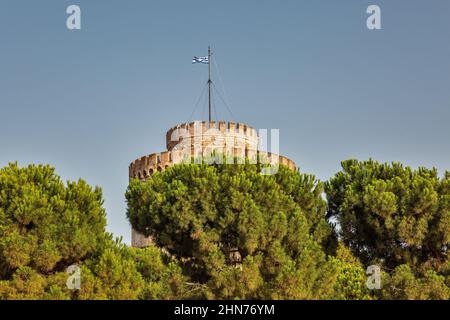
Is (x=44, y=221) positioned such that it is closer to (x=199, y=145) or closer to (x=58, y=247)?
(x=58, y=247)

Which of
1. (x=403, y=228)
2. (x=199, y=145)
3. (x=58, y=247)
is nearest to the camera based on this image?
(x=58, y=247)

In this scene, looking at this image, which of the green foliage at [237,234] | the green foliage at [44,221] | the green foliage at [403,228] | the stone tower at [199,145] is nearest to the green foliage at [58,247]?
the green foliage at [44,221]

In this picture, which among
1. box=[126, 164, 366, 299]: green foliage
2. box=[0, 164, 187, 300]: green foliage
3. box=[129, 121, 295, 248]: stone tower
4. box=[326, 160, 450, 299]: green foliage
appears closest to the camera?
box=[0, 164, 187, 300]: green foliage

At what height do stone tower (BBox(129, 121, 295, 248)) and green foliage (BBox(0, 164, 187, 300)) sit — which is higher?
stone tower (BBox(129, 121, 295, 248))

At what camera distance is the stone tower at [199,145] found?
1243 inches

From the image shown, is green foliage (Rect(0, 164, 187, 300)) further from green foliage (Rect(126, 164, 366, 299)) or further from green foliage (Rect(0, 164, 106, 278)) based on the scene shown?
green foliage (Rect(126, 164, 366, 299))

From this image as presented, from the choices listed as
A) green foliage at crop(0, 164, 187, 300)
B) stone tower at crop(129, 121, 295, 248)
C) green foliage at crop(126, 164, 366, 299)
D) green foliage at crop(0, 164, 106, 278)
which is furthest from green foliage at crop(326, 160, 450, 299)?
stone tower at crop(129, 121, 295, 248)

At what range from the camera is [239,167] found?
20.0 m

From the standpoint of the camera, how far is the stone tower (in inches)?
1243

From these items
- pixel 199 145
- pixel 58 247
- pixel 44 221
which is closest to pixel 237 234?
pixel 58 247

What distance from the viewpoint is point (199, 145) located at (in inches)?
1248

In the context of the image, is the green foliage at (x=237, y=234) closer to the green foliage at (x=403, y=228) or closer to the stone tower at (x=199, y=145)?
the green foliage at (x=403, y=228)
